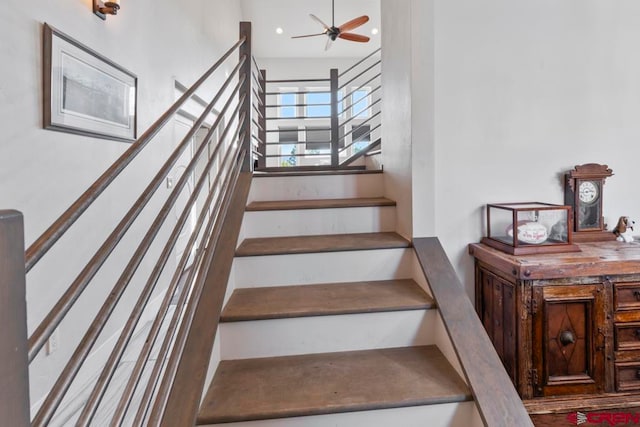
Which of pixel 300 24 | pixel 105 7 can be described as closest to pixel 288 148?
pixel 300 24

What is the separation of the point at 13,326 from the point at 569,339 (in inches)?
78.8

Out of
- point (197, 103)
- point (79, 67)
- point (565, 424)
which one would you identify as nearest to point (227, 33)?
point (197, 103)

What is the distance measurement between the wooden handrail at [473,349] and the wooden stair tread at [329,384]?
7cm

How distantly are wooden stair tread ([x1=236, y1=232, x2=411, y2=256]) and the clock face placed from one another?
1158mm

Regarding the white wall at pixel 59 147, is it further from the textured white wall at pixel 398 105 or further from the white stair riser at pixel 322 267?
the textured white wall at pixel 398 105

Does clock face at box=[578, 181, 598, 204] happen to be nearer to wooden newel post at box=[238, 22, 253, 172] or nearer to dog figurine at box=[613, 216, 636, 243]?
dog figurine at box=[613, 216, 636, 243]

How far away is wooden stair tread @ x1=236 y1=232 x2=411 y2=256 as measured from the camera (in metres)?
1.75

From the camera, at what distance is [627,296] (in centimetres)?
166

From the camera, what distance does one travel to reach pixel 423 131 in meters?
1.78

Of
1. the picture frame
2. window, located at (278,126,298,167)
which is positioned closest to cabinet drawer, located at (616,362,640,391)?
the picture frame

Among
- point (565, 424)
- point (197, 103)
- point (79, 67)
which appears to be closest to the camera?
point (565, 424)

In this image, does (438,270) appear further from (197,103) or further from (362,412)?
(197,103)

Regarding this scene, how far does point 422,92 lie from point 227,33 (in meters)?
4.99

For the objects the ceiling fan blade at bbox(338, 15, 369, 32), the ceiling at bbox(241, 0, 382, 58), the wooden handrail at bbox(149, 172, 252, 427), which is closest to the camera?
the wooden handrail at bbox(149, 172, 252, 427)
